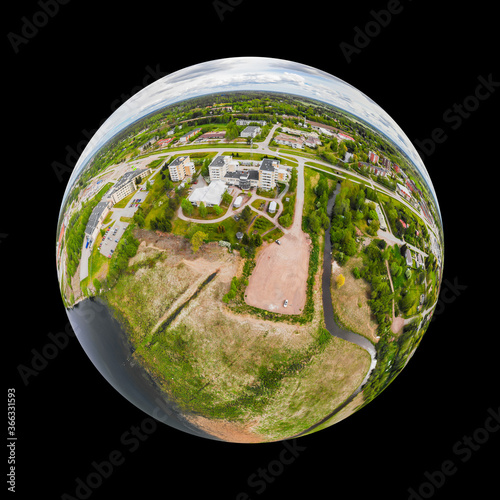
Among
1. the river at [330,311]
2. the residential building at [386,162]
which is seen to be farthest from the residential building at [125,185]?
the residential building at [386,162]

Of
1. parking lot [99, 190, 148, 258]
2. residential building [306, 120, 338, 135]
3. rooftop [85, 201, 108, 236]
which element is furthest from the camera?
residential building [306, 120, 338, 135]

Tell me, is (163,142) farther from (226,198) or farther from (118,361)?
(118,361)

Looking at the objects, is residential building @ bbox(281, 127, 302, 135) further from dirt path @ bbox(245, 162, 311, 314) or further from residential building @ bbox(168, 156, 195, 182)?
residential building @ bbox(168, 156, 195, 182)

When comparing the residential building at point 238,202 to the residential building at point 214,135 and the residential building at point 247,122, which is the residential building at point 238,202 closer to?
the residential building at point 214,135

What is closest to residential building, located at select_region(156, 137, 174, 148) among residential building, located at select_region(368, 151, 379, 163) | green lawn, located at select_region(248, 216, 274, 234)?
green lawn, located at select_region(248, 216, 274, 234)

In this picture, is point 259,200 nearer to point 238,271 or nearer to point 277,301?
point 238,271

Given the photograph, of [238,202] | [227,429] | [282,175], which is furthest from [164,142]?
[227,429]
